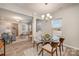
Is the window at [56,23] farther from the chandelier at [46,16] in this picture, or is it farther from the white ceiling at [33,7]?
the white ceiling at [33,7]

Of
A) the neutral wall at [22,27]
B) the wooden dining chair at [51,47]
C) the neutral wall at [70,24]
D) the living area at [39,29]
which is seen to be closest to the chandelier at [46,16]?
the living area at [39,29]

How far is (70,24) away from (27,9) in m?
0.93

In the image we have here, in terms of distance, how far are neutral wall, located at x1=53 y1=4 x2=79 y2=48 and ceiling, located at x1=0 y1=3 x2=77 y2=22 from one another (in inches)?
4.3

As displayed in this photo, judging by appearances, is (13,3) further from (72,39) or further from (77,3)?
(72,39)

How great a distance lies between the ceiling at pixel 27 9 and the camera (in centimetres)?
196

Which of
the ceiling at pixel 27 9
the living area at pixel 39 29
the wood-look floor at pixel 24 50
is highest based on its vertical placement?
the ceiling at pixel 27 9

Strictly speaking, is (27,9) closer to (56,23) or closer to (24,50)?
(56,23)

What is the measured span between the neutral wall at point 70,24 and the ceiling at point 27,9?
110 mm

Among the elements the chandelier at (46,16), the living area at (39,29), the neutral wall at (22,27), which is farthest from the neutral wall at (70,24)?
the neutral wall at (22,27)

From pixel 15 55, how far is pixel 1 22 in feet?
2.37

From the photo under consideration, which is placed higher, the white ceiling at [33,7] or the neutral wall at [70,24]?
the white ceiling at [33,7]

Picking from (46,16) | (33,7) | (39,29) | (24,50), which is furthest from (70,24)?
(24,50)

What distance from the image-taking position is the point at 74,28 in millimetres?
2006

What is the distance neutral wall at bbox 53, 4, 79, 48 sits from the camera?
1994 mm
